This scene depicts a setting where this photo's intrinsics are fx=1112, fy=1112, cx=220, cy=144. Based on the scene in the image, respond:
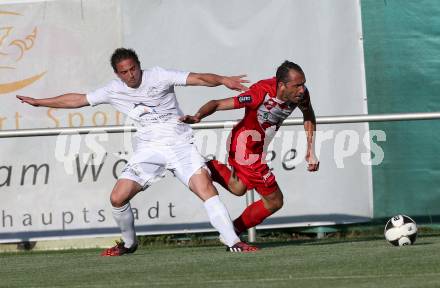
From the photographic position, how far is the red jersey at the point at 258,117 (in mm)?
9509

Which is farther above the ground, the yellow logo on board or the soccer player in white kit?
the yellow logo on board

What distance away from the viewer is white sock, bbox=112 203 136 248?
9.66 m

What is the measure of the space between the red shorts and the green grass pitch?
55 centimetres

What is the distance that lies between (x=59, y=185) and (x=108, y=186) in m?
0.51

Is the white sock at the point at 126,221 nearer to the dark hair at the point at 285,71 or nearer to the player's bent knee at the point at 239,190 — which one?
the player's bent knee at the point at 239,190

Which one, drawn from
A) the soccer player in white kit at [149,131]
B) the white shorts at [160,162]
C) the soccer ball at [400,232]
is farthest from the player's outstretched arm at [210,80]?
the soccer ball at [400,232]

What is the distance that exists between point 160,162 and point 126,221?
60cm

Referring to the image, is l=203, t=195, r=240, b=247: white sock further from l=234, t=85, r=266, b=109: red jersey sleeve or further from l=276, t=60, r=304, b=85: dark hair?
l=276, t=60, r=304, b=85: dark hair

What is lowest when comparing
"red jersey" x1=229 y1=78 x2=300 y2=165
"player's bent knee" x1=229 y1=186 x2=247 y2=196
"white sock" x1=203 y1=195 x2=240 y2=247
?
"white sock" x1=203 y1=195 x2=240 y2=247

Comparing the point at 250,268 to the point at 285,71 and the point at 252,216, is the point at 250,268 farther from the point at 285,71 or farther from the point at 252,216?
the point at 252,216

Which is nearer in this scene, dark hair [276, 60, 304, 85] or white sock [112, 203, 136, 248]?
dark hair [276, 60, 304, 85]

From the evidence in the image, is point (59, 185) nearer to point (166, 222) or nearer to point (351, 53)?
point (166, 222)

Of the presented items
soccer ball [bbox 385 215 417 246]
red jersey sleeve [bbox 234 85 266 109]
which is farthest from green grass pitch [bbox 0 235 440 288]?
red jersey sleeve [bbox 234 85 266 109]

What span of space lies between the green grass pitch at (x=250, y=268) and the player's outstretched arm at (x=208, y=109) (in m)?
1.11
